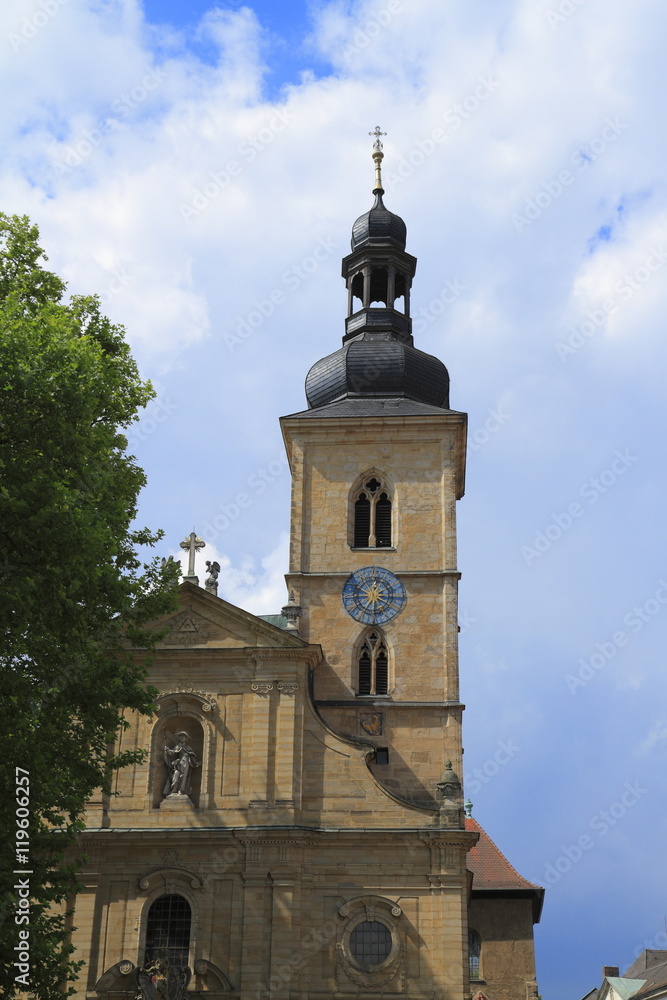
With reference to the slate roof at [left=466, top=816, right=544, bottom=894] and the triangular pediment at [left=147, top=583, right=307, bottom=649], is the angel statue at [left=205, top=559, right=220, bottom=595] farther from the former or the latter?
the slate roof at [left=466, top=816, right=544, bottom=894]

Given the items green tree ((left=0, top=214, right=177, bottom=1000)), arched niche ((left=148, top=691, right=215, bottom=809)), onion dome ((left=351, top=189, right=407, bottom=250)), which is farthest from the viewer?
onion dome ((left=351, top=189, right=407, bottom=250))

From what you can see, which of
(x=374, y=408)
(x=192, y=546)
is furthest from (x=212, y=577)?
(x=374, y=408)

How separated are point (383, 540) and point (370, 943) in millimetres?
11178

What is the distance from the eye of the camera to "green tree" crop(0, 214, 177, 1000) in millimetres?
16766

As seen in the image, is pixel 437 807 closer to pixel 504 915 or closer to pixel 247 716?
pixel 247 716

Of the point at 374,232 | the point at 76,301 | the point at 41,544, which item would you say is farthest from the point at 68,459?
the point at 374,232

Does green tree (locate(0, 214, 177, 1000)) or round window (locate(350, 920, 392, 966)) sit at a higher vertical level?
green tree (locate(0, 214, 177, 1000))

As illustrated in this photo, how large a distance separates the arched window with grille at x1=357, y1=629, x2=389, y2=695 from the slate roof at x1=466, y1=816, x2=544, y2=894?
733 centimetres

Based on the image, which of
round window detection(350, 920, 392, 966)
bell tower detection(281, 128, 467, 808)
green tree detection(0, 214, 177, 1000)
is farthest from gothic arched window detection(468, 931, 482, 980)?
green tree detection(0, 214, 177, 1000)

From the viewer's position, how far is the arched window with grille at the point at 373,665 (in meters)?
32.0

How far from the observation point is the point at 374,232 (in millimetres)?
38781

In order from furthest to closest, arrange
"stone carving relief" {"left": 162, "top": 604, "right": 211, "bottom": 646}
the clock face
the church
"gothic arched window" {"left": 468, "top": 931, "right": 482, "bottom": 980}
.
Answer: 1. "gothic arched window" {"left": 468, "top": 931, "right": 482, "bottom": 980}
2. the clock face
3. "stone carving relief" {"left": 162, "top": 604, "right": 211, "bottom": 646}
4. the church

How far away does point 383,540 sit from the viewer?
112ft

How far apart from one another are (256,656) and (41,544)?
43.4ft
